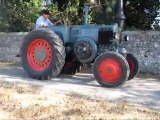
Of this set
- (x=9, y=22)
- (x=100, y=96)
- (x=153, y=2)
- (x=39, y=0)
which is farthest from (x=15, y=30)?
(x=100, y=96)

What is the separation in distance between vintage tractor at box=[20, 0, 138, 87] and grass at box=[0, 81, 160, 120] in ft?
4.95

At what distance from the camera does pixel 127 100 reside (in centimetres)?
860

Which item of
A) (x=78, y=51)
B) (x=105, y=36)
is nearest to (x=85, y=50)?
(x=78, y=51)

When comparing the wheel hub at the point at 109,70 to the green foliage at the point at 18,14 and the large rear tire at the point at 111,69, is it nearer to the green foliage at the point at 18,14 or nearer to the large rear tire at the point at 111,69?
the large rear tire at the point at 111,69

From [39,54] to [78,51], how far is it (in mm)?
1056

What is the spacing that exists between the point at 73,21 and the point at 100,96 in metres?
8.71

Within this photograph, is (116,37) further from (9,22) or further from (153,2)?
(9,22)

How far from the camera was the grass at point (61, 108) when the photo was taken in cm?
745

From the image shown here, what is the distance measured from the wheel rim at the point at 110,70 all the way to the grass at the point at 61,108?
1.44m

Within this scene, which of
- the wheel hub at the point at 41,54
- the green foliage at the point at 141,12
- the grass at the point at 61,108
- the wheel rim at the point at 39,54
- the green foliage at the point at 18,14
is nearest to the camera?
the grass at the point at 61,108

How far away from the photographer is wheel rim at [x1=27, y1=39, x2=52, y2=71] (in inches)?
432

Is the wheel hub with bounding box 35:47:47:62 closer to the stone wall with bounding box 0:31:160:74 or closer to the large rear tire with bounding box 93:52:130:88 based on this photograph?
the large rear tire with bounding box 93:52:130:88

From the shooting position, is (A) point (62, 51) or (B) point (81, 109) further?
(A) point (62, 51)

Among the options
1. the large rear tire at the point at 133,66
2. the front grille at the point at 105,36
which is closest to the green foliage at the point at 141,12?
the large rear tire at the point at 133,66
